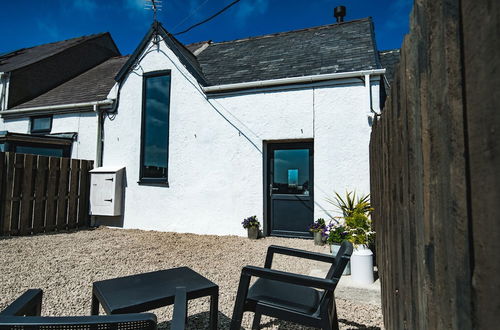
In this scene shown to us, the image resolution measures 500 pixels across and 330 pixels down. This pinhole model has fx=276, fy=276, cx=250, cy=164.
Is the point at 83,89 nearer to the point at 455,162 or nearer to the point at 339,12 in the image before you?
the point at 339,12

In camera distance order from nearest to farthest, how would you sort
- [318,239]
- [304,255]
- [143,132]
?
[304,255] → [318,239] → [143,132]

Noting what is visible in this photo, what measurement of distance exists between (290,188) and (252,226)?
4.29 feet

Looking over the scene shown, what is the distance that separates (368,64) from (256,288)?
5850 mm

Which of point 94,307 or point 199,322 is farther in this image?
point 199,322

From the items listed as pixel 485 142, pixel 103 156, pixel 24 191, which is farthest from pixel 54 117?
pixel 485 142

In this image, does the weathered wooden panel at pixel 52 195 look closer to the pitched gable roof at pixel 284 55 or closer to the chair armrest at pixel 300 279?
the pitched gable roof at pixel 284 55

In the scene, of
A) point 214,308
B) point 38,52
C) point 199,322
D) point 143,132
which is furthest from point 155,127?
point 38,52

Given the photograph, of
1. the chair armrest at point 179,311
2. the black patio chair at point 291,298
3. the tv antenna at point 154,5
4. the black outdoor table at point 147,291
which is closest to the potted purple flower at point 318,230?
the black patio chair at point 291,298

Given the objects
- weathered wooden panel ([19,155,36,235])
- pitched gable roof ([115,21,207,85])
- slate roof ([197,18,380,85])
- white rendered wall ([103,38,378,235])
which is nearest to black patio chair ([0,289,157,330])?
white rendered wall ([103,38,378,235])

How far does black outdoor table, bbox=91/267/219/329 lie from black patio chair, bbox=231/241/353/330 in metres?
0.34

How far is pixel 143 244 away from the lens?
234 inches

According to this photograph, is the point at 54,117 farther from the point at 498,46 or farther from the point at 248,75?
the point at 498,46

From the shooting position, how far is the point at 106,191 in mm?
7719

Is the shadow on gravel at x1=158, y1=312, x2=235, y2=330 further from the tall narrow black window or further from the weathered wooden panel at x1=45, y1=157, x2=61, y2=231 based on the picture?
the weathered wooden panel at x1=45, y1=157, x2=61, y2=231
